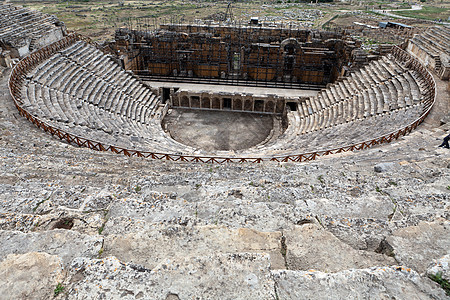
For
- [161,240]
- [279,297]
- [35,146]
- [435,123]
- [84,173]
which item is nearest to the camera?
[279,297]

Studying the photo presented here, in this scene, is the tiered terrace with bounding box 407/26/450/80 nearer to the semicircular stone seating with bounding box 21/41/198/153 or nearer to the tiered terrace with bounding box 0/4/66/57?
the semicircular stone seating with bounding box 21/41/198/153

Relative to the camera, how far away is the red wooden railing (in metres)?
12.3

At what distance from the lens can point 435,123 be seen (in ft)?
47.7

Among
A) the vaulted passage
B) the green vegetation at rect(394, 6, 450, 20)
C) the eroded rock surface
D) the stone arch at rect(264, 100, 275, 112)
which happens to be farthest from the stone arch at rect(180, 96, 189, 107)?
the green vegetation at rect(394, 6, 450, 20)

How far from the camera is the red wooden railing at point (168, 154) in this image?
1230cm

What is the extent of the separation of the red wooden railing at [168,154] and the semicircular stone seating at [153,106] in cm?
41

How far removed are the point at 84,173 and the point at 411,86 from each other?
19.5 metres

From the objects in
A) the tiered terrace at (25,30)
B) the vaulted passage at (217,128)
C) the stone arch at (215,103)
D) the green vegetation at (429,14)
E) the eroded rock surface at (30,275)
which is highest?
the green vegetation at (429,14)

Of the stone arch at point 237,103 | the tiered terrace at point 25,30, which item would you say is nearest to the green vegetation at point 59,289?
the tiered terrace at point 25,30

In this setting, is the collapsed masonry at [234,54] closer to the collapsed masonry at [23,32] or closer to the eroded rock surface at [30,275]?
the collapsed masonry at [23,32]

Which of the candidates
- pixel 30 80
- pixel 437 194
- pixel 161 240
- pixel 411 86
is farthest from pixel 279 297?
pixel 30 80

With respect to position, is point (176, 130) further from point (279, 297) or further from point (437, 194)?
point (279, 297)

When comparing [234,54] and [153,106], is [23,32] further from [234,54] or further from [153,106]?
[234,54]

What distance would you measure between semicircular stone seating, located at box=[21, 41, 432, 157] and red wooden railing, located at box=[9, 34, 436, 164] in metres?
0.41
